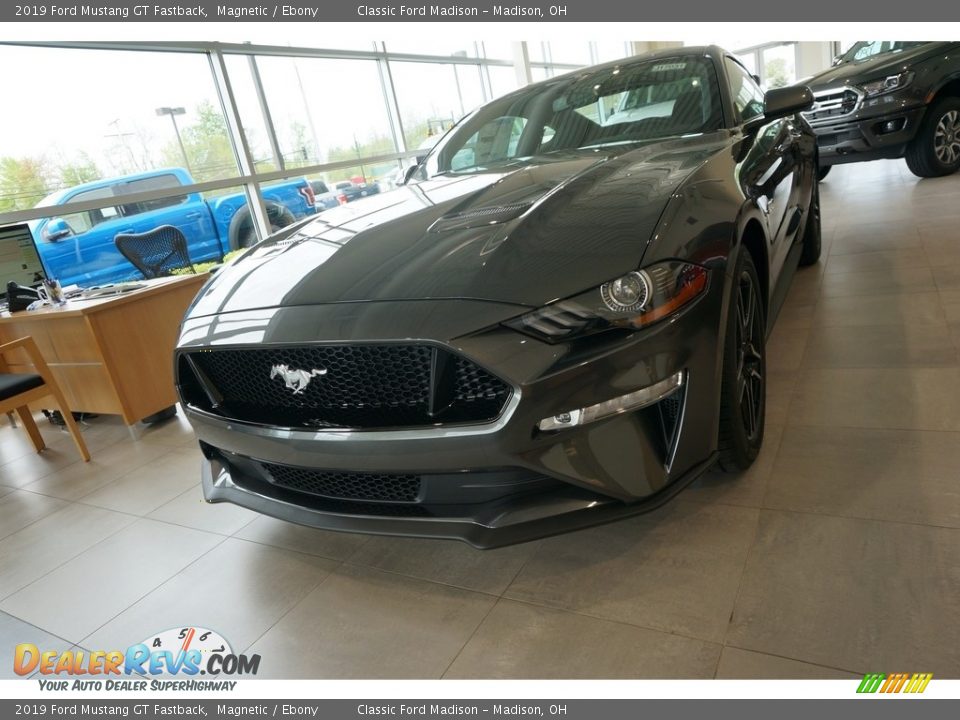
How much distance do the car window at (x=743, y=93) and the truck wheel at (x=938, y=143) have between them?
348cm

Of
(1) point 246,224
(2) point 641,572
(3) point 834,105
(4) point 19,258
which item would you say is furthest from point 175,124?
(2) point 641,572

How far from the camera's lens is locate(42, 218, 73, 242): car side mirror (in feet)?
15.1

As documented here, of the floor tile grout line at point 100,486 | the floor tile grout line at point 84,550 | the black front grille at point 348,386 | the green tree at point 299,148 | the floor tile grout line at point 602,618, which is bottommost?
the floor tile grout line at point 100,486

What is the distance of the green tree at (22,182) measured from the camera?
434cm

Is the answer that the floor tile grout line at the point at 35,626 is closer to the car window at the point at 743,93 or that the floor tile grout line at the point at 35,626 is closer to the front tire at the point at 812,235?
the car window at the point at 743,93

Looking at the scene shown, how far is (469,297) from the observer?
46.3 inches

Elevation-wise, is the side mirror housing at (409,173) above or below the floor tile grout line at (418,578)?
above

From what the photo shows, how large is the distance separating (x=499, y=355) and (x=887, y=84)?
5223mm

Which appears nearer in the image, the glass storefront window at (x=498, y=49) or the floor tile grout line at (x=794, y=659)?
the floor tile grout line at (x=794, y=659)

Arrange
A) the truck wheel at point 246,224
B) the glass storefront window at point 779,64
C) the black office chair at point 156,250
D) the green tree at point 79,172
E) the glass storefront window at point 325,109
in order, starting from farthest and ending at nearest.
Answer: the glass storefront window at point 779,64, the glass storefront window at point 325,109, the truck wheel at point 246,224, the green tree at point 79,172, the black office chair at point 156,250

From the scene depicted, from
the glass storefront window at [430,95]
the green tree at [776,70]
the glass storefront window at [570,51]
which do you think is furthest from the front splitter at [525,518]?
the green tree at [776,70]

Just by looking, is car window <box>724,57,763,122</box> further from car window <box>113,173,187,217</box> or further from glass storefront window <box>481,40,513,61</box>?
glass storefront window <box>481,40,513,61</box>

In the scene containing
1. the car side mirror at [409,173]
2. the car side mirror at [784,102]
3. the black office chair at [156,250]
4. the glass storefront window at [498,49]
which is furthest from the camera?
the glass storefront window at [498,49]

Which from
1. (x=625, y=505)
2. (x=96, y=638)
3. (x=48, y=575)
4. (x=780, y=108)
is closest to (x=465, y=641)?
(x=625, y=505)
